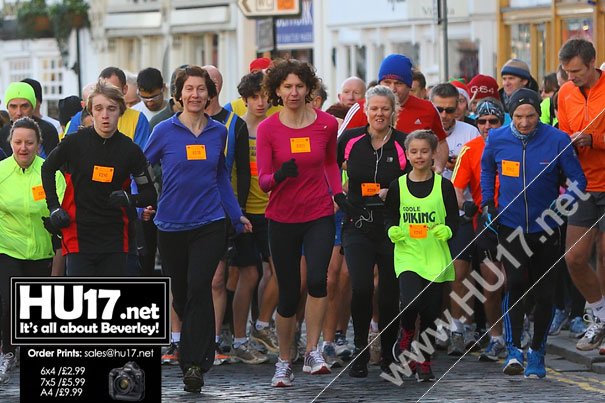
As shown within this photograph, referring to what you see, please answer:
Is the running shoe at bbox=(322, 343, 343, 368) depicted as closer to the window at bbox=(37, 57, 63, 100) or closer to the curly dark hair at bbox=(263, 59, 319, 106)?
the curly dark hair at bbox=(263, 59, 319, 106)

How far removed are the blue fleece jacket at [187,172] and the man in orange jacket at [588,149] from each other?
2.23 m

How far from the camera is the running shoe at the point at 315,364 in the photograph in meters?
11.4

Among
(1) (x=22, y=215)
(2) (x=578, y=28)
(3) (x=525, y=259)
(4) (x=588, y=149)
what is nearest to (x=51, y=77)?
(2) (x=578, y=28)

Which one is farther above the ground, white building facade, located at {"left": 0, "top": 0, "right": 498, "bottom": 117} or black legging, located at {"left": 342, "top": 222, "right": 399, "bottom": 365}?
white building facade, located at {"left": 0, "top": 0, "right": 498, "bottom": 117}

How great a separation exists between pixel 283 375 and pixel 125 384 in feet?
5.53

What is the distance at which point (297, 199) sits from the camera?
35.9 ft

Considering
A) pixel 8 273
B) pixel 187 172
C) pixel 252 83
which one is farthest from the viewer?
pixel 252 83

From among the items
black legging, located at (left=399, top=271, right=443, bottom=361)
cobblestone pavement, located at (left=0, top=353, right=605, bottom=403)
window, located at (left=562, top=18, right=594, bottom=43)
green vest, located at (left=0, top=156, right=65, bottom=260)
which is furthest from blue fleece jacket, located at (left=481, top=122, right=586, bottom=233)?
window, located at (left=562, top=18, right=594, bottom=43)

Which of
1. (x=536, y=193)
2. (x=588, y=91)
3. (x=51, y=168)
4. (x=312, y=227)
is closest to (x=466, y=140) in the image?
(x=588, y=91)

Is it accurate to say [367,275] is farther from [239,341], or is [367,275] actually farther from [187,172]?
[239,341]

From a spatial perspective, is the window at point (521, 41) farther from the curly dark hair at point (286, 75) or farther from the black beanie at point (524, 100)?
the curly dark hair at point (286, 75)

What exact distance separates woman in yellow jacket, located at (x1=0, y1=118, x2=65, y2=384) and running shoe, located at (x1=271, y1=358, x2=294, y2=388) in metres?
1.80

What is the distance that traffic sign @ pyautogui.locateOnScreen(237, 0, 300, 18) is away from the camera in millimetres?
19688

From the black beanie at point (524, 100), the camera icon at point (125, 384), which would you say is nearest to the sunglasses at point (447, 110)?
the black beanie at point (524, 100)
